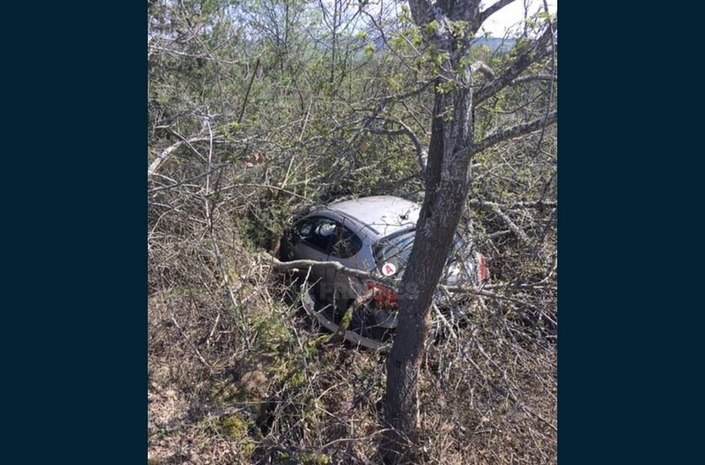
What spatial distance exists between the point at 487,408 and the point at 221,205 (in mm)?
3710

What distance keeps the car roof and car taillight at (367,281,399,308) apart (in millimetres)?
621

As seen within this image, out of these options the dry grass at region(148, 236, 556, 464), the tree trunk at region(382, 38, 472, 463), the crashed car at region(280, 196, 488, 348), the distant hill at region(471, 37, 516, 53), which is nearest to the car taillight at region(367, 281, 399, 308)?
the crashed car at region(280, 196, 488, 348)

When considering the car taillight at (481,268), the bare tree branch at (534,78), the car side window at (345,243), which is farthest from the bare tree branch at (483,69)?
the car side window at (345,243)

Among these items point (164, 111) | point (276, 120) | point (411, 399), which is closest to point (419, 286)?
point (411, 399)

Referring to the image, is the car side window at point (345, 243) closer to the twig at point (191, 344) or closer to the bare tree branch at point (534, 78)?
the twig at point (191, 344)

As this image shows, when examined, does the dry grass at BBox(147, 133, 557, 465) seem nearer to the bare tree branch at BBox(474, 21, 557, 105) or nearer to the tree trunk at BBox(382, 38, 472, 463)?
the tree trunk at BBox(382, 38, 472, 463)

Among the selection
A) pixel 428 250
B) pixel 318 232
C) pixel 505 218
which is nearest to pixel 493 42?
pixel 428 250

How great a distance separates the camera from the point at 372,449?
4422mm

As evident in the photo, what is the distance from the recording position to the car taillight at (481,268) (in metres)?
5.18

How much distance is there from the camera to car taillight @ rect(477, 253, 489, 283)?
518cm

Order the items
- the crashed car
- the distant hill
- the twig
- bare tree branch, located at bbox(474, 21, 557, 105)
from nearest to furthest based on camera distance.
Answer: bare tree branch, located at bbox(474, 21, 557, 105)
the distant hill
the twig
the crashed car

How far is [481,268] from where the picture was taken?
5359 mm

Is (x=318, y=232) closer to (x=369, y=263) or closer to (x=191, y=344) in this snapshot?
(x=369, y=263)

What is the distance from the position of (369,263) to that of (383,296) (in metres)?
0.46
